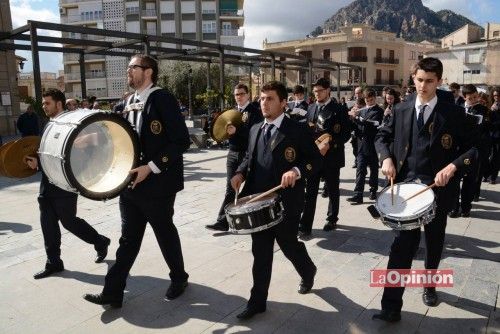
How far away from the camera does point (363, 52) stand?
5106 cm

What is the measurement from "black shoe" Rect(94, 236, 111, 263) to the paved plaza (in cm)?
10

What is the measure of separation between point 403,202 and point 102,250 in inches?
125

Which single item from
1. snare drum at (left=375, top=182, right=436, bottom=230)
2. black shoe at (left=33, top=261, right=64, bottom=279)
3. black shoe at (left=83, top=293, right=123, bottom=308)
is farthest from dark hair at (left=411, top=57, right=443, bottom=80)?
black shoe at (left=33, top=261, right=64, bottom=279)

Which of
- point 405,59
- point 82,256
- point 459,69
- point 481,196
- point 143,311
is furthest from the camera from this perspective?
point 405,59

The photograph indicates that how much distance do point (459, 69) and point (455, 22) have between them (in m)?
155

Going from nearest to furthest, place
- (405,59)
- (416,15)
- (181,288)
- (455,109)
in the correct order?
1. (455,109)
2. (181,288)
3. (405,59)
4. (416,15)

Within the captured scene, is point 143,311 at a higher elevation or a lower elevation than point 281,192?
lower

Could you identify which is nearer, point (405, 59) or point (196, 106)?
point (196, 106)

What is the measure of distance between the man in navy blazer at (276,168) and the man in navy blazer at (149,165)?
56 centimetres

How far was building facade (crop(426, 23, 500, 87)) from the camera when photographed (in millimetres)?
45062

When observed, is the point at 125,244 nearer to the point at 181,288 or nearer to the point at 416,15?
the point at 181,288

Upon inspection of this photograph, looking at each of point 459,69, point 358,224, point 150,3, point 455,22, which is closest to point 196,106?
point 150,3

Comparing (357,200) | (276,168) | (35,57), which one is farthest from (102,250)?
(35,57)

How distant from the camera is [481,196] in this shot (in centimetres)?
728
